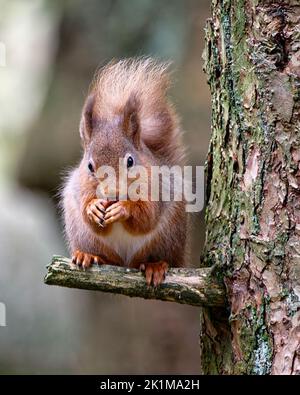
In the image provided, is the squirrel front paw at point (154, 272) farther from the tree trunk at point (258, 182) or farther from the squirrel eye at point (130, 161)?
the squirrel eye at point (130, 161)

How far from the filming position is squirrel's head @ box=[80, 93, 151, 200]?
83.0 inches

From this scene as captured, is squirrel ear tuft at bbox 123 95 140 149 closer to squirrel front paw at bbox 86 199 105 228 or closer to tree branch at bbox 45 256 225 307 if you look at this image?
squirrel front paw at bbox 86 199 105 228

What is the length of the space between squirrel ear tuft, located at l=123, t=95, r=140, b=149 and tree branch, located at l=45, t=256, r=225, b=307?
17.6 inches

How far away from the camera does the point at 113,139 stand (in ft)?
7.05

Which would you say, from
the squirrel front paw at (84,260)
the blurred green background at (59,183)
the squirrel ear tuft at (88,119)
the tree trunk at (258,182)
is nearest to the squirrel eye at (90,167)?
the squirrel ear tuft at (88,119)

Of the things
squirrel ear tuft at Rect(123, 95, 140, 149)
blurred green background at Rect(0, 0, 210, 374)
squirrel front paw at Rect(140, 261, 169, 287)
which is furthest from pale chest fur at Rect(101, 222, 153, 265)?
blurred green background at Rect(0, 0, 210, 374)

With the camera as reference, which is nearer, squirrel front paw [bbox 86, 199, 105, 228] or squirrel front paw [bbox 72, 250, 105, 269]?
squirrel front paw [bbox 72, 250, 105, 269]

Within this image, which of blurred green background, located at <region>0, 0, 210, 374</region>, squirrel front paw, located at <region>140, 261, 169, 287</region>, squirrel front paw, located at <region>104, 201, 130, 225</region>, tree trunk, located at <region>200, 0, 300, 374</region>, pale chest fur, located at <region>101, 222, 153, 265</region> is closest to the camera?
tree trunk, located at <region>200, 0, 300, 374</region>

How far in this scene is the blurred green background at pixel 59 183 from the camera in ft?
11.7

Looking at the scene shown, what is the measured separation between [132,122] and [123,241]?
1.10 ft

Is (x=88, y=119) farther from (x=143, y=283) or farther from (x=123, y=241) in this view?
(x=143, y=283)

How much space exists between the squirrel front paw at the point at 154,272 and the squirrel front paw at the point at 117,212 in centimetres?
14

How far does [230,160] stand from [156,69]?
0.54 metres

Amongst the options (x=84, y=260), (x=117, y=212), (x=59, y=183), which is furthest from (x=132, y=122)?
(x=59, y=183)
